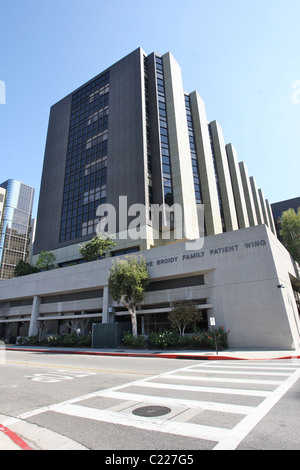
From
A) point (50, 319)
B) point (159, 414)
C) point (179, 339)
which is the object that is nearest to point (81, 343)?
point (50, 319)

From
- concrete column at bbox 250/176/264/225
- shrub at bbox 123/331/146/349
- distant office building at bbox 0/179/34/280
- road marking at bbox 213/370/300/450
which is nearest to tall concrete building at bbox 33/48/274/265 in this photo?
shrub at bbox 123/331/146/349

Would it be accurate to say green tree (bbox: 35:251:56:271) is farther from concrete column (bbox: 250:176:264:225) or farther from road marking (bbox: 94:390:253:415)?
concrete column (bbox: 250:176:264:225)

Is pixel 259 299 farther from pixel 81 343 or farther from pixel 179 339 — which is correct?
pixel 81 343

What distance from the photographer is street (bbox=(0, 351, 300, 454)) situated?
419 centimetres

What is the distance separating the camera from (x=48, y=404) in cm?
668

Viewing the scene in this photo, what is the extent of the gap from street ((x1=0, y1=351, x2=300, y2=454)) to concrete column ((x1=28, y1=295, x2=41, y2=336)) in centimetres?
2795

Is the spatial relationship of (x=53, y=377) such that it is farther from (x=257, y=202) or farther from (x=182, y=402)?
(x=257, y=202)

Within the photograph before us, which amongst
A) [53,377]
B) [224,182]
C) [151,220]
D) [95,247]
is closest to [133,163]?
[151,220]

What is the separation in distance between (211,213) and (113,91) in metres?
28.4

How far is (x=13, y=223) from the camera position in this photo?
136000mm

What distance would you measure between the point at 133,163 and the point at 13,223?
117 metres

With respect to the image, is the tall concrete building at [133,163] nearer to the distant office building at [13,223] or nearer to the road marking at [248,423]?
the road marking at [248,423]

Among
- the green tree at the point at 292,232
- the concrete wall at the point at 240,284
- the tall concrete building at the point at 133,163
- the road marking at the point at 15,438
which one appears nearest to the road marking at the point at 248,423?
the road marking at the point at 15,438

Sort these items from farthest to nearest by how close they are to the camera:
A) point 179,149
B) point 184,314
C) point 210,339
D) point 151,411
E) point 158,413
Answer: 1. point 179,149
2. point 184,314
3. point 210,339
4. point 151,411
5. point 158,413
